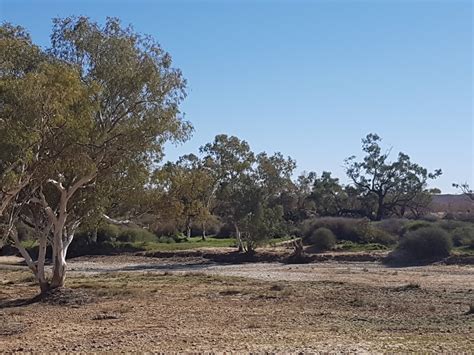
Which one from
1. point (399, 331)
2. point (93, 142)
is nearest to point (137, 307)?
point (93, 142)

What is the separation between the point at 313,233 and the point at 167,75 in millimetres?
40966

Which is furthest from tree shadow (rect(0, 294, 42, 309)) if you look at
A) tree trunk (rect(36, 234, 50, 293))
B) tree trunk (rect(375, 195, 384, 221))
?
tree trunk (rect(375, 195, 384, 221))

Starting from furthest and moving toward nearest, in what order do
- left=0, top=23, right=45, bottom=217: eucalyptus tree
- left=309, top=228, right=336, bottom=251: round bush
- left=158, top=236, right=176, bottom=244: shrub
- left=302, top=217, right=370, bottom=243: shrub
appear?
left=158, top=236, right=176, bottom=244: shrub
left=302, top=217, right=370, bottom=243: shrub
left=309, top=228, right=336, bottom=251: round bush
left=0, top=23, right=45, bottom=217: eucalyptus tree

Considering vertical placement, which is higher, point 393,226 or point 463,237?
point 393,226

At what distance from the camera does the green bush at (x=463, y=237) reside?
5979 cm

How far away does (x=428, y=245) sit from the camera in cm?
5603

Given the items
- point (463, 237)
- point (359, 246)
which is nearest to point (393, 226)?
point (359, 246)

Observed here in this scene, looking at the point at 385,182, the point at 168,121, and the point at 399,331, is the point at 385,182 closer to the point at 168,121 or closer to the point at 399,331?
the point at 168,121

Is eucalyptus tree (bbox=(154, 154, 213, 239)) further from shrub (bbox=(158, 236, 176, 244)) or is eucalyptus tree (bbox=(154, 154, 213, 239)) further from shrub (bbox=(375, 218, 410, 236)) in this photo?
shrub (bbox=(158, 236, 176, 244))

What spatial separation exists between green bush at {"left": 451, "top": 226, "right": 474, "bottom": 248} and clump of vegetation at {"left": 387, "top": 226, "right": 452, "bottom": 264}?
3911 mm

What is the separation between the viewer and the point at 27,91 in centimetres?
2139

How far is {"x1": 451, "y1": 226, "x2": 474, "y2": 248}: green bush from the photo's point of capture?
59.8m

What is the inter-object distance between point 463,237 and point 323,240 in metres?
12.1

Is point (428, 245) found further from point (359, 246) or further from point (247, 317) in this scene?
point (247, 317)
